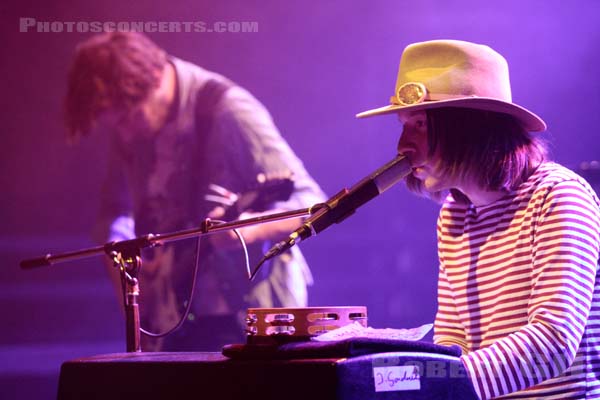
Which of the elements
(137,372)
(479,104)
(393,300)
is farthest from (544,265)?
(393,300)

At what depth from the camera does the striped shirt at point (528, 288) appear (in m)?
1.55

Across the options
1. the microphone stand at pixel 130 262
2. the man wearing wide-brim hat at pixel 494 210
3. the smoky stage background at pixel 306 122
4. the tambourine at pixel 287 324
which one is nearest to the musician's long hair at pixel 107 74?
the smoky stage background at pixel 306 122

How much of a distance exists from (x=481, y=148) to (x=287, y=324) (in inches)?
35.6

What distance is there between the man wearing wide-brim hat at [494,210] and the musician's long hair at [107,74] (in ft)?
7.16

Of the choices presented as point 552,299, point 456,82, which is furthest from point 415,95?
point 552,299

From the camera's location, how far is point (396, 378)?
3.93 feet

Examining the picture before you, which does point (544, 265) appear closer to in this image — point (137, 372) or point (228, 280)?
point (137, 372)

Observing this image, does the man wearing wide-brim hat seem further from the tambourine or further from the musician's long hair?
the musician's long hair

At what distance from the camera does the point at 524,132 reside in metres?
2.09

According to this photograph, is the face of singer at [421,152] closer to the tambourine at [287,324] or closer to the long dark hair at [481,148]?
the long dark hair at [481,148]

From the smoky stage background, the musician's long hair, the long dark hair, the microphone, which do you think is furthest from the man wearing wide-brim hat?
the musician's long hair

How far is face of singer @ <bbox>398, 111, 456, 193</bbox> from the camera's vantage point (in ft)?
6.40

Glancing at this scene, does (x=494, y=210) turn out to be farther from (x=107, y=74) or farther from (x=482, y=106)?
(x=107, y=74)

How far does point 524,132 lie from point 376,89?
1932 mm
